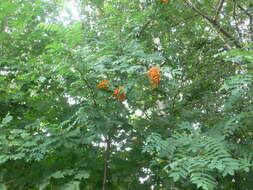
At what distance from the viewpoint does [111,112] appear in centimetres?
268

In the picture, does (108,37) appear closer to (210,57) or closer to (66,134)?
(66,134)

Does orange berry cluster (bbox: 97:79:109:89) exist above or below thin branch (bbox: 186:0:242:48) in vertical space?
below

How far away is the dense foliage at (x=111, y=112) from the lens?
229 cm

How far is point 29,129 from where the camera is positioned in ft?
9.16

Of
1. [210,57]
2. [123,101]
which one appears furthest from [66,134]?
[210,57]

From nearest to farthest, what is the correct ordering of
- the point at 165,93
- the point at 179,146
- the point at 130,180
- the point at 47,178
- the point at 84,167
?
the point at 179,146, the point at 47,178, the point at 84,167, the point at 130,180, the point at 165,93

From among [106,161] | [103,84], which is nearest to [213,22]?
[103,84]

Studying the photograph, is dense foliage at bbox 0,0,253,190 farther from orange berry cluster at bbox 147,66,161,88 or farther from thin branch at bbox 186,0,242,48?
thin branch at bbox 186,0,242,48

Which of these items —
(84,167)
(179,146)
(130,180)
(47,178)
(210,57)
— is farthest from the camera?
(210,57)

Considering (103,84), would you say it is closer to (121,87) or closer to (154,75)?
(121,87)

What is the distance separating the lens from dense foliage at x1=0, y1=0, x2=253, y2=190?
229cm

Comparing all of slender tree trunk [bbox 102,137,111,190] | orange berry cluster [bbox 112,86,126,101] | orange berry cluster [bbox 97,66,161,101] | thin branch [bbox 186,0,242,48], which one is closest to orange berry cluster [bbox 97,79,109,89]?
orange berry cluster [bbox 97,66,161,101]

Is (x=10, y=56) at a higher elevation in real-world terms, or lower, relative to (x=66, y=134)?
higher

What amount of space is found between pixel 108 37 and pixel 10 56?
102 cm
